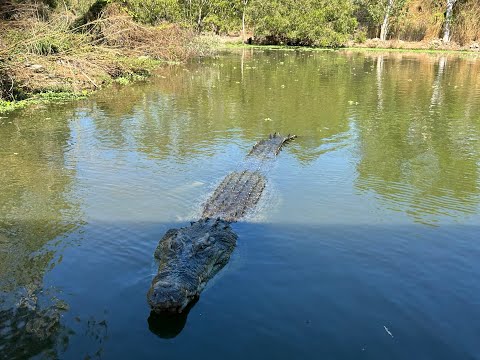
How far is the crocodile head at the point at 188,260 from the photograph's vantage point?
168 inches

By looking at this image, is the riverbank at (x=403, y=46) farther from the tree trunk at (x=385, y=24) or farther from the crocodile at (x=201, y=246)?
the crocodile at (x=201, y=246)

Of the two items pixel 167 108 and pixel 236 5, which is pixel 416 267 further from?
pixel 236 5

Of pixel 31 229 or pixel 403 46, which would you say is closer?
pixel 31 229

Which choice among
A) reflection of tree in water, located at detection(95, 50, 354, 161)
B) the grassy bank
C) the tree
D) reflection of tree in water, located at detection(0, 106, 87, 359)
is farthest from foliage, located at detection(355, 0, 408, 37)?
reflection of tree in water, located at detection(0, 106, 87, 359)

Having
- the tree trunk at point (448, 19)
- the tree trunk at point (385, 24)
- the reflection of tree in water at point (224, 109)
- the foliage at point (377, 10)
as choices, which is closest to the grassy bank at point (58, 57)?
the reflection of tree in water at point (224, 109)

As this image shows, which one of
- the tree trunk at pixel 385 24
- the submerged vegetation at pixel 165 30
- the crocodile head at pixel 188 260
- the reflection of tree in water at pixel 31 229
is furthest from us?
the tree trunk at pixel 385 24

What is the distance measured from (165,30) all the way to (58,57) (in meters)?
9.93

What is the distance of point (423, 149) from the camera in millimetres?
10062

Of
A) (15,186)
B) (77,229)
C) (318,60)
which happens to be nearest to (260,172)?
(77,229)

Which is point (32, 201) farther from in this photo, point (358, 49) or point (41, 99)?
point (358, 49)

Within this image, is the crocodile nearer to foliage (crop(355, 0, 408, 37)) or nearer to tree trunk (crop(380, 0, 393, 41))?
tree trunk (crop(380, 0, 393, 41))

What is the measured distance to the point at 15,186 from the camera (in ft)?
24.9

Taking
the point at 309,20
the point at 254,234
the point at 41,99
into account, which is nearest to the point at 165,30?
the point at 41,99

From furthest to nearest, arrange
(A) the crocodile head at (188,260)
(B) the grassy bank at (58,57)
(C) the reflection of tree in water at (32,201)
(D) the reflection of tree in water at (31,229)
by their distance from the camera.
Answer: (B) the grassy bank at (58,57) < (C) the reflection of tree in water at (32,201) < (A) the crocodile head at (188,260) < (D) the reflection of tree in water at (31,229)
